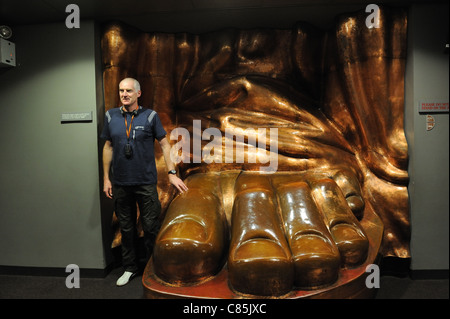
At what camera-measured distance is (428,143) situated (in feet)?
7.31

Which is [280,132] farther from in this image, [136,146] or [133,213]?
[133,213]

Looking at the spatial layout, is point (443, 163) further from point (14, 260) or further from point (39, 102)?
point (14, 260)

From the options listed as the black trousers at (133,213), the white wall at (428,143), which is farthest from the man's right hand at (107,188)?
the white wall at (428,143)

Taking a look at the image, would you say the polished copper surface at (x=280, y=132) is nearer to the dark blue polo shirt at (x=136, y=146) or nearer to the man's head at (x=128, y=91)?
the dark blue polo shirt at (x=136, y=146)

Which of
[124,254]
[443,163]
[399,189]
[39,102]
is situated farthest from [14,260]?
[443,163]

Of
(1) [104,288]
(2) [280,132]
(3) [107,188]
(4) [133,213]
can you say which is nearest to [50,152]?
(3) [107,188]

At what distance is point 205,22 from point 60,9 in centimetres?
101

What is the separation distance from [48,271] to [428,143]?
2.91m

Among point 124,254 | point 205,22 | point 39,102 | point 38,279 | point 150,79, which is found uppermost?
point 205,22

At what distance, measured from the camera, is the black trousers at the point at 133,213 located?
2041 mm

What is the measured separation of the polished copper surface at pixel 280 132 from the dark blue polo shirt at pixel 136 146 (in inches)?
12.5

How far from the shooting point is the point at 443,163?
221cm

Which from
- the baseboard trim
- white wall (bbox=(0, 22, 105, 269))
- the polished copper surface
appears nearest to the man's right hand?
white wall (bbox=(0, 22, 105, 269))

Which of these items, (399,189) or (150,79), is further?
(150,79)
